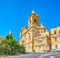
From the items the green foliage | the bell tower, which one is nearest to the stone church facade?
the bell tower

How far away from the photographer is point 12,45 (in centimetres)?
4434

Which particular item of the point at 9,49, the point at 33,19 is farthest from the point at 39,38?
the point at 9,49

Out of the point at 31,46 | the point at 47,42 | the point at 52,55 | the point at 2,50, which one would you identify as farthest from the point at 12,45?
the point at 52,55

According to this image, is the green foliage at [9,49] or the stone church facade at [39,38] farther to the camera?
the stone church facade at [39,38]

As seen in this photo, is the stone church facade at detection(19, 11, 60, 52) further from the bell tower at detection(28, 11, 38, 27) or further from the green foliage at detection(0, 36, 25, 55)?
the green foliage at detection(0, 36, 25, 55)

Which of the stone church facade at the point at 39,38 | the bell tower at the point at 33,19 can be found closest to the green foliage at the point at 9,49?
the stone church facade at the point at 39,38

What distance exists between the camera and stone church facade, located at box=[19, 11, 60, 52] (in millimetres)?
68938

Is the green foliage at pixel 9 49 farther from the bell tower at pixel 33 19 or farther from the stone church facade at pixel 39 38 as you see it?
the bell tower at pixel 33 19

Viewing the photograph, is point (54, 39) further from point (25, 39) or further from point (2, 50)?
point (2, 50)

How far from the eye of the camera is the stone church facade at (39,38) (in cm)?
6894

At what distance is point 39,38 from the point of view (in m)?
73.4

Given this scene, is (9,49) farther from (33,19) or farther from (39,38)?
(33,19)

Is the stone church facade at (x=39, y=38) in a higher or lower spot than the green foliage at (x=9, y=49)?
higher

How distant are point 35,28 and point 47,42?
13485 millimetres
